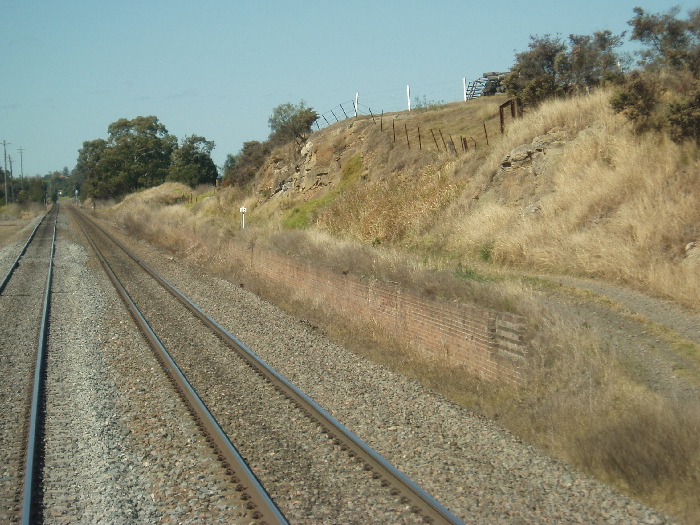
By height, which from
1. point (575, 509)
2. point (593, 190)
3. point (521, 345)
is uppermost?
point (593, 190)

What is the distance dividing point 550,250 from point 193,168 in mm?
71975

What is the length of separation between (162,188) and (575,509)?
8134 cm

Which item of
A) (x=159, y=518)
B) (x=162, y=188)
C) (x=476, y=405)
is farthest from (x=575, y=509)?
(x=162, y=188)

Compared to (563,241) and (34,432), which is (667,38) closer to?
(563,241)

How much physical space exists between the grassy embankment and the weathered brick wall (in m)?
0.23

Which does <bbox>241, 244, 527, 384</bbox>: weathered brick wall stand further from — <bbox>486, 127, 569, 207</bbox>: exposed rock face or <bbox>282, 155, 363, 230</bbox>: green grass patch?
<bbox>282, 155, 363, 230</bbox>: green grass patch

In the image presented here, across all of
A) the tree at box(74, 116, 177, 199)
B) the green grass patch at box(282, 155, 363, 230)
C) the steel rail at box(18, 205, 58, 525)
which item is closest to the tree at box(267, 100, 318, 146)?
the green grass patch at box(282, 155, 363, 230)

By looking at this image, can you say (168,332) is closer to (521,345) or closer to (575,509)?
(521,345)

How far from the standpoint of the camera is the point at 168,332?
13742mm

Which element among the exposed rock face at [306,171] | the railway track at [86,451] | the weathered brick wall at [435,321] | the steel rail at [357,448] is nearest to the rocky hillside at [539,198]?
the exposed rock face at [306,171]

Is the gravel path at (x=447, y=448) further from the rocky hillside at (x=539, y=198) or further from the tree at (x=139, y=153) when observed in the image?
the tree at (x=139, y=153)

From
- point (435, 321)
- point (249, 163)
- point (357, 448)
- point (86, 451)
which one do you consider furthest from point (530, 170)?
point (249, 163)

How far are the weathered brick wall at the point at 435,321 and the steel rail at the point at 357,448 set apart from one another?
2.37 meters

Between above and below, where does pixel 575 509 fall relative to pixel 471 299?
below
